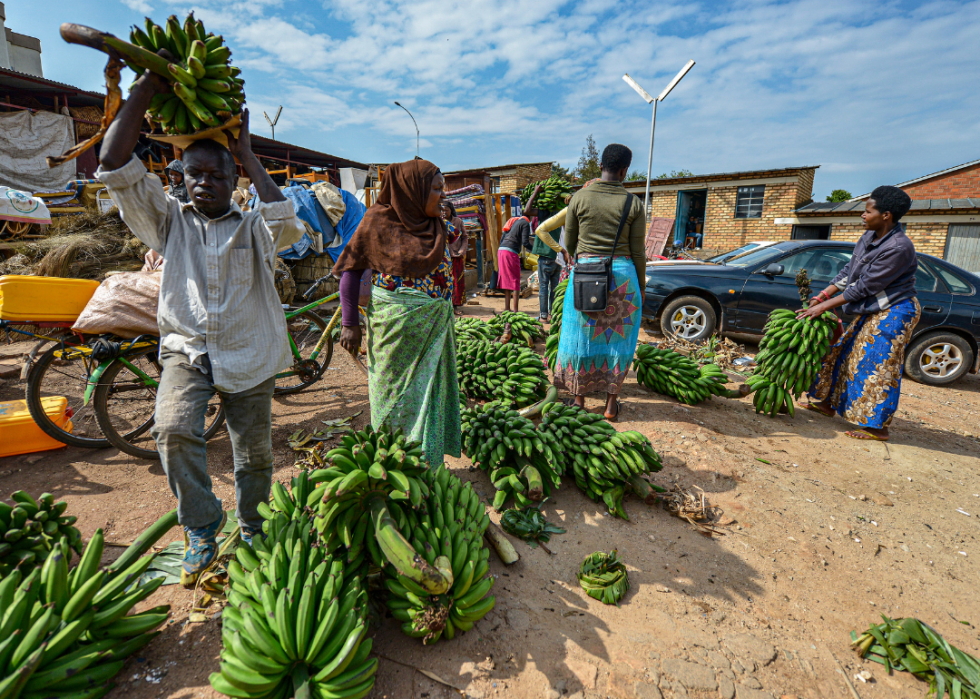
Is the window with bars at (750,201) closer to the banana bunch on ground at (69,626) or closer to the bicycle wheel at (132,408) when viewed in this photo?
the bicycle wheel at (132,408)

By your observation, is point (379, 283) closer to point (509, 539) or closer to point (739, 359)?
point (509, 539)

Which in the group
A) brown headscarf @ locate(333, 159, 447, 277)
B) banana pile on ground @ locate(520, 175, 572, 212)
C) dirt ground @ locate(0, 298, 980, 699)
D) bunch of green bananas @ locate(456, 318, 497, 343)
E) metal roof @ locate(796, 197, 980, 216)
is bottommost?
dirt ground @ locate(0, 298, 980, 699)

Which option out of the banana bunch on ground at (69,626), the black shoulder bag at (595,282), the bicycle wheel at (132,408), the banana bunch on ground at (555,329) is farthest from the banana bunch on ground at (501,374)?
the banana bunch on ground at (69,626)

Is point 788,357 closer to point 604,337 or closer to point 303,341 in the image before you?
point 604,337

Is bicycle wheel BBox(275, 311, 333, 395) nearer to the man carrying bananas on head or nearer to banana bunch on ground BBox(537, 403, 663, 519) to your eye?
the man carrying bananas on head

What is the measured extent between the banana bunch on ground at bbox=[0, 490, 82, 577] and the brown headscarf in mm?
1757

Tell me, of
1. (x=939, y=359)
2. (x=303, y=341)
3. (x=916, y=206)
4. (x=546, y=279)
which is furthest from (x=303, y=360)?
(x=916, y=206)

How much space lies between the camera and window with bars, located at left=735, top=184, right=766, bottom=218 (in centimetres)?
1883

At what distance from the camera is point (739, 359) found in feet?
20.5

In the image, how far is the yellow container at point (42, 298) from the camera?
297 cm

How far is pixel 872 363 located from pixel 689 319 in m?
3.01

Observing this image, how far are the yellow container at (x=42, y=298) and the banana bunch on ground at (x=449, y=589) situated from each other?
10.0 ft

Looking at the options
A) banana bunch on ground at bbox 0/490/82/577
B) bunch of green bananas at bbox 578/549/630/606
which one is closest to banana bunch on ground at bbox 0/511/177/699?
banana bunch on ground at bbox 0/490/82/577

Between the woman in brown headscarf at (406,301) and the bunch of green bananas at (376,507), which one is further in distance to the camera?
the woman in brown headscarf at (406,301)
